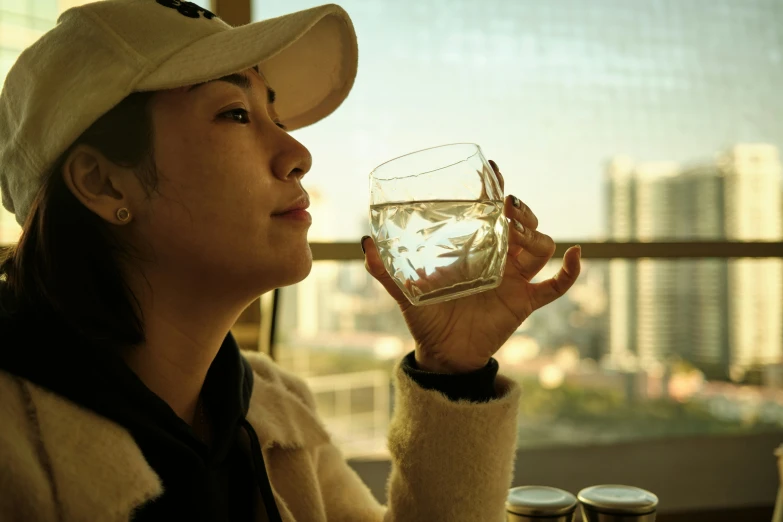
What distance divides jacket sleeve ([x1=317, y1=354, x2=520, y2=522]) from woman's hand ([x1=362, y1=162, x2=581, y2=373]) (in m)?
0.07

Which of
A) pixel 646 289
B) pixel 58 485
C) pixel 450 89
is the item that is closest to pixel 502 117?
pixel 450 89

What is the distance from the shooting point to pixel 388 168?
3.20 feet

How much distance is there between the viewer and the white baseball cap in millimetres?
978

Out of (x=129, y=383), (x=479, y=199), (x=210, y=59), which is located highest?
(x=210, y=59)

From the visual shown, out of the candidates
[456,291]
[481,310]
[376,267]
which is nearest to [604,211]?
[481,310]

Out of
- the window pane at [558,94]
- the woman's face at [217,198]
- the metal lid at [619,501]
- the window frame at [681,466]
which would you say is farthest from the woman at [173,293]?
the window frame at [681,466]

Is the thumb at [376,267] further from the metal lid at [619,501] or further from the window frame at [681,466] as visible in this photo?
the window frame at [681,466]

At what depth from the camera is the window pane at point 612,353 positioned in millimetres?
1916

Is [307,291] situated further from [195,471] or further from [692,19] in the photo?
[692,19]

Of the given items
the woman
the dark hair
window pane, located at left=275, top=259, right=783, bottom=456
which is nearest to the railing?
window pane, located at left=275, top=259, right=783, bottom=456

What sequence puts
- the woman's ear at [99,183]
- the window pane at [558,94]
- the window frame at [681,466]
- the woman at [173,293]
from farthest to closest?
the window frame at [681,466]
the window pane at [558,94]
the woman's ear at [99,183]
the woman at [173,293]

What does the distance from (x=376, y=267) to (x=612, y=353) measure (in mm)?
1132

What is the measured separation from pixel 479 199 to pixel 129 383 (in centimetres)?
54

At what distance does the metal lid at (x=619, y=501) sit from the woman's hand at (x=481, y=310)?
0.28 metres
